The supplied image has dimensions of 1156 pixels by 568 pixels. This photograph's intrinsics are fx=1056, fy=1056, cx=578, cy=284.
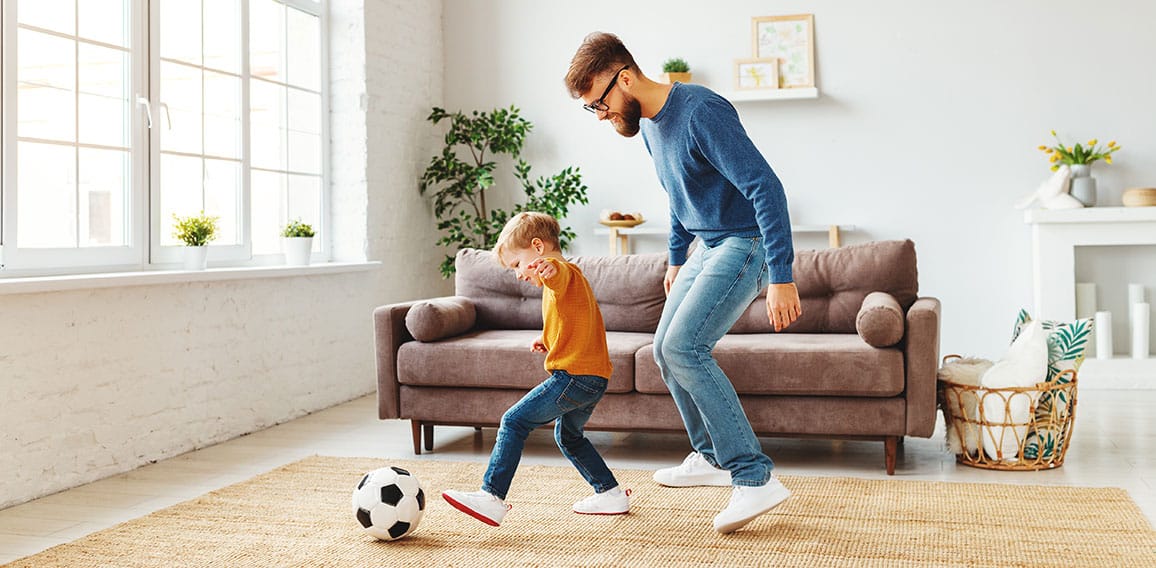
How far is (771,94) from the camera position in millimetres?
5664

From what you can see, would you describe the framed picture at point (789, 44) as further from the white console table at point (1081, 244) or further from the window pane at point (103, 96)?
the window pane at point (103, 96)

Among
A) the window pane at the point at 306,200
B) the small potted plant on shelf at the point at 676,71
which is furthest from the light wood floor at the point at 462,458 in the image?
the small potted plant on shelf at the point at 676,71

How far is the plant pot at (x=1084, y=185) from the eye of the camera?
5.26 meters

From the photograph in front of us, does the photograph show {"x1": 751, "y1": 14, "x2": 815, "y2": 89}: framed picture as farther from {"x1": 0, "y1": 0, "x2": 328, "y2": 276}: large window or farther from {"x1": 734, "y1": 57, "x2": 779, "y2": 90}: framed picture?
{"x1": 0, "y1": 0, "x2": 328, "y2": 276}: large window

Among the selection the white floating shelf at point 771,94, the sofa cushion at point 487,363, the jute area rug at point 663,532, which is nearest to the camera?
the jute area rug at point 663,532

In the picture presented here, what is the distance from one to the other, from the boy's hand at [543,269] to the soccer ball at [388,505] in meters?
0.62

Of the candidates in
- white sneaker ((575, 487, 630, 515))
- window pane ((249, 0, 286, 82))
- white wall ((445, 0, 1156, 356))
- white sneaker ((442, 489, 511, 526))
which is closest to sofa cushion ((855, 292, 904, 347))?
white sneaker ((575, 487, 630, 515))

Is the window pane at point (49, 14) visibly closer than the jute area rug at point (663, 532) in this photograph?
No

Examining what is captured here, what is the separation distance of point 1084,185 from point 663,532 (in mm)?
3593

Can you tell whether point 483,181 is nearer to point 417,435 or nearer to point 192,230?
point 192,230

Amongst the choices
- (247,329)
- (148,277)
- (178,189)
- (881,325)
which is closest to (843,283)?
(881,325)

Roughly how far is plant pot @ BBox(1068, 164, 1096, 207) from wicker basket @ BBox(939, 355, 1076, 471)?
205 cm

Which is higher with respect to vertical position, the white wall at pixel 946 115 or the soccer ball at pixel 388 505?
the white wall at pixel 946 115

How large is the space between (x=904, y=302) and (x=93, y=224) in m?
2.95
